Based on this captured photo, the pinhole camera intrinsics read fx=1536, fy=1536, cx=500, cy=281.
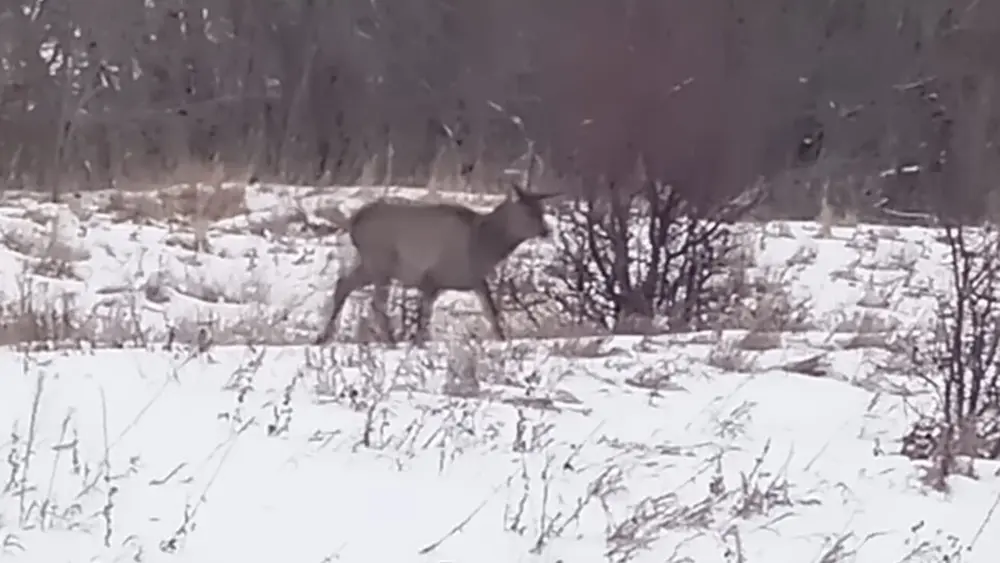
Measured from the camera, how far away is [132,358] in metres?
6.16

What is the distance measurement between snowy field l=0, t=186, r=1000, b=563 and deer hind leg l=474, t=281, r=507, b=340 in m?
1.17

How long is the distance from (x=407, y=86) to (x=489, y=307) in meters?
14.1

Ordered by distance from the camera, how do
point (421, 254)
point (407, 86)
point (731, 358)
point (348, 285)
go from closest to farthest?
point (731, 358) → point (421, 254) → point (348, 285) → point (407, 86)

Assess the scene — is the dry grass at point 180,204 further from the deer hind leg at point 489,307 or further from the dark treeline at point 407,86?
the deer hind leg at point 489,307

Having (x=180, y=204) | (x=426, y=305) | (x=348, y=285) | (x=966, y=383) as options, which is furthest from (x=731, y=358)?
(x=180, y=204)

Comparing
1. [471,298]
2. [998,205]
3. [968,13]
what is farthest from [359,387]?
[968,13]

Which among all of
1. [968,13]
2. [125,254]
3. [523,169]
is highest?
[968,13]

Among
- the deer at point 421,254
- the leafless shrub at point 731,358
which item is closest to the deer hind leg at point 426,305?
the deer at point 421,254

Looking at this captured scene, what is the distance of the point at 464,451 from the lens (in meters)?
5.21

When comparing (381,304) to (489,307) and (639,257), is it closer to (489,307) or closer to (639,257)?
(489,307)

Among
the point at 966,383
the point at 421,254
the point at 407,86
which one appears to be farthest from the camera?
the point at 407,86

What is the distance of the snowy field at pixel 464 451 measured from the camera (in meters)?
4.35

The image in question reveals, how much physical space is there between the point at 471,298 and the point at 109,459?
6198 millimetres

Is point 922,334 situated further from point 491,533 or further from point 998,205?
point 491,533
